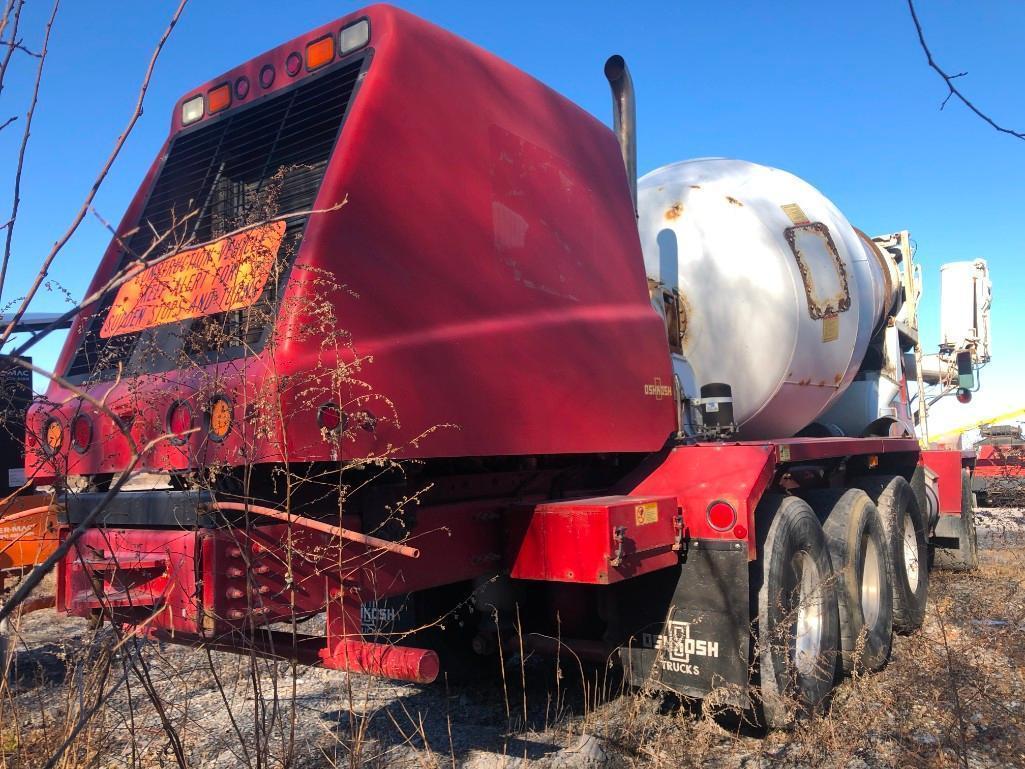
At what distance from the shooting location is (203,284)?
9.38 ft

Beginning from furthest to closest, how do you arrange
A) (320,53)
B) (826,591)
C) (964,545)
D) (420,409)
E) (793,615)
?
(964,545), (826,591), (793,615), (320,53), (420,409)

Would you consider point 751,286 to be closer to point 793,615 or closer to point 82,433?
point 793,615

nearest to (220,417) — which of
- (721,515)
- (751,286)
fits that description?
(721,515)

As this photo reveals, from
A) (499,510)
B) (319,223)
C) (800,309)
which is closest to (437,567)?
(499,510)

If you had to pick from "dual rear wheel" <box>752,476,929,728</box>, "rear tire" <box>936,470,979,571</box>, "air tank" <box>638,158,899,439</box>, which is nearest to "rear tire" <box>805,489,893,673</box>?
"dual rear wheel" <box>752,476,929,728</box>

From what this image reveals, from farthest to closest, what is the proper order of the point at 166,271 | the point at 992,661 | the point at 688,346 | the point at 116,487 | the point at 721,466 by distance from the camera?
the point at 688,346, the point at 992,661, the point at 721,466, the point at 166,271, the point at 116,487

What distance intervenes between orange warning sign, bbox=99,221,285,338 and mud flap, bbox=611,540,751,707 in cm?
232

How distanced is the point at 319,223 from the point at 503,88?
1.29 meters

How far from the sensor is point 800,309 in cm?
530

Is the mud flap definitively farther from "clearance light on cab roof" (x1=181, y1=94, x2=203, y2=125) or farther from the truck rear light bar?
"clearance light on cab roof" (x1=181, y1=94, x2=203, y2=125)

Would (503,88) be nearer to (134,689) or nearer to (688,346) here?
(688,346)

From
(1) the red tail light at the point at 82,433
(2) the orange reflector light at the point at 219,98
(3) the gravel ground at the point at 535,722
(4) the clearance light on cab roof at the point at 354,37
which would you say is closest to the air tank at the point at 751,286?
(3) the gravel ground at the point at 535,722

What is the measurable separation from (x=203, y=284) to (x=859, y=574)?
14.2ft

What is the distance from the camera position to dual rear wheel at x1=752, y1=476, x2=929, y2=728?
388 centimetres
